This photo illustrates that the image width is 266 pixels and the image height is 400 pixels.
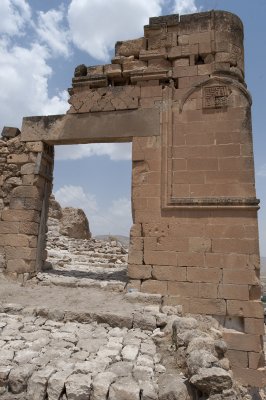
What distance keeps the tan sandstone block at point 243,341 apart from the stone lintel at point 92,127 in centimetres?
388

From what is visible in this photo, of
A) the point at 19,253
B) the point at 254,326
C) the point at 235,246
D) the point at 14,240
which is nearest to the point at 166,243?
the point at 235,246

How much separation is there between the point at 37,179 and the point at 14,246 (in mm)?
1505

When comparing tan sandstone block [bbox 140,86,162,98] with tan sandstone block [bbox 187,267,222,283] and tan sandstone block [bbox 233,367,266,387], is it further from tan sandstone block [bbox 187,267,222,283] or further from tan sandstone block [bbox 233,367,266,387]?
tan sandstone block [bbox 233,367,266,387]

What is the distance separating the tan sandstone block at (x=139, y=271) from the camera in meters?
5.81

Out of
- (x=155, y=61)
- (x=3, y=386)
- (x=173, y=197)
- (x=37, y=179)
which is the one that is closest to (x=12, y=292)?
(x=37, y=179)

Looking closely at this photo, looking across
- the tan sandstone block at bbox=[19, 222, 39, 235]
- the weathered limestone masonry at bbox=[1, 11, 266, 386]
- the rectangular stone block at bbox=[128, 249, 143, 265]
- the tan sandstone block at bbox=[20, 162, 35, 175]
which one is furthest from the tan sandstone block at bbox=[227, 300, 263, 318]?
the tan sandstone block at bbox=[20, 162, 35, 175]

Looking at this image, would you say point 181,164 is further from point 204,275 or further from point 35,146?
point 35,146

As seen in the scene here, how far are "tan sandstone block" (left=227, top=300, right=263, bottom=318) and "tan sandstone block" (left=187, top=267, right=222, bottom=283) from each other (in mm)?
434

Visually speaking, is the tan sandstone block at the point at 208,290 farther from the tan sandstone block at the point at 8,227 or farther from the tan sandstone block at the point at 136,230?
the tan sandstone block at the point at 8,227

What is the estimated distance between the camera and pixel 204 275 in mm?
5543

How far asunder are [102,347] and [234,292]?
2.61 metres

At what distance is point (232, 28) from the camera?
6.46 m

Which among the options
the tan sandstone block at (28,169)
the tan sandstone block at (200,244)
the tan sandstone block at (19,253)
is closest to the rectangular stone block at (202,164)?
the tan sandstone block at (200,244)

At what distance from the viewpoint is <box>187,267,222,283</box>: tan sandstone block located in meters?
5.49
